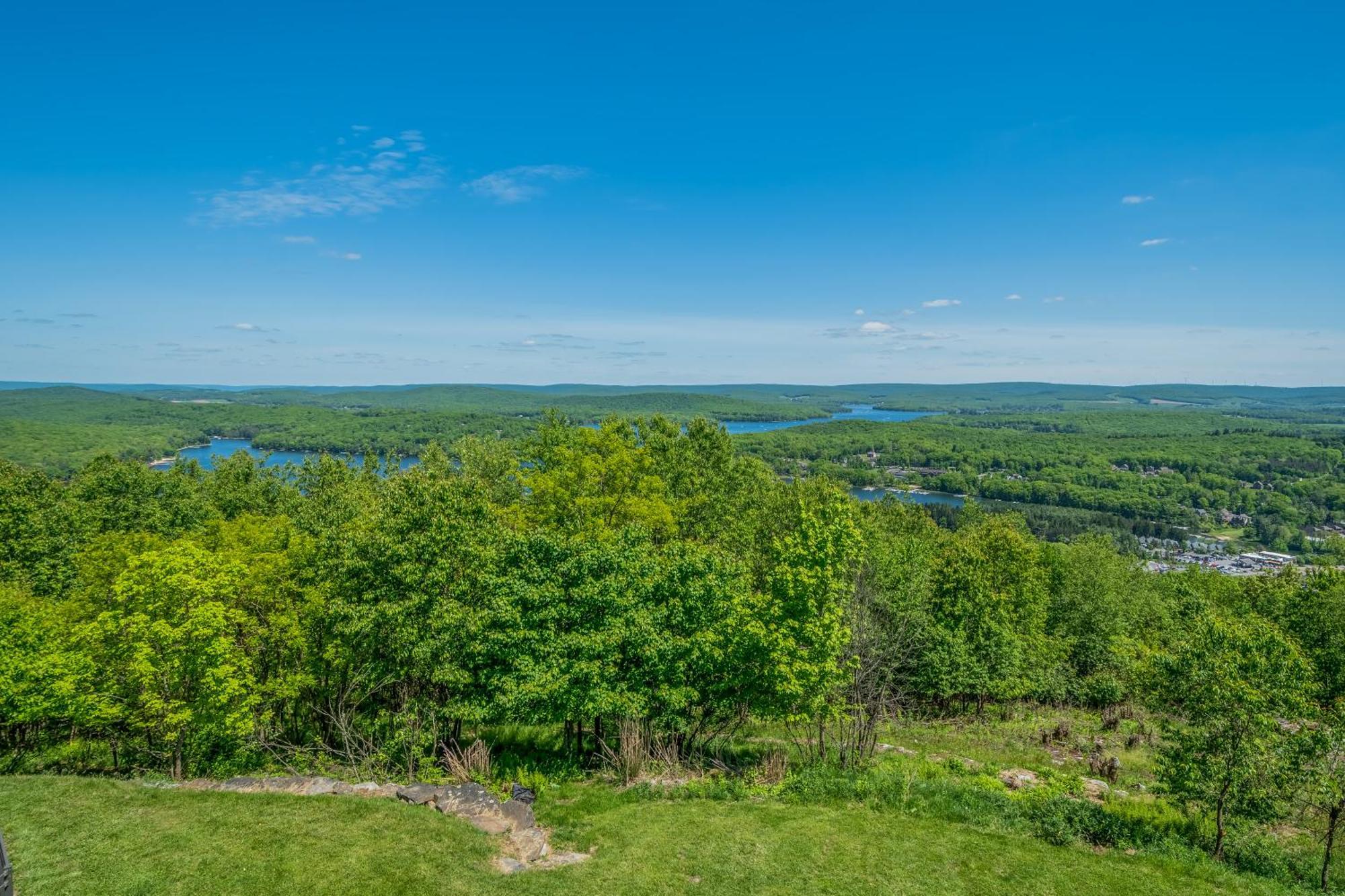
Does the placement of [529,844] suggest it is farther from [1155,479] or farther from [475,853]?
[1155,479]

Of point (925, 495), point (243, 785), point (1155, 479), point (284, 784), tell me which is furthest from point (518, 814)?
point (1155, 479)

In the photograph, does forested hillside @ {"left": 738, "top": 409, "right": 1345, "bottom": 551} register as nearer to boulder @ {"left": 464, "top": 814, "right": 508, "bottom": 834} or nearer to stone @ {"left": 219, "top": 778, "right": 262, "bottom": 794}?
boulder @ {"left": 464, "top": 814, "right": 508, "bottom": 834}

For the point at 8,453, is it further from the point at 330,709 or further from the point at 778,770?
the point at 778,770

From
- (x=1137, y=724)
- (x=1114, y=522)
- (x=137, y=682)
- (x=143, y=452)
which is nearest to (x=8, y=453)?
(x=143, y=452)

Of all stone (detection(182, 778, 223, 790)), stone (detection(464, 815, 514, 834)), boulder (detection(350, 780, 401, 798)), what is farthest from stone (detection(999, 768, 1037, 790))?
stone (detection(182, 778, 223, 790))

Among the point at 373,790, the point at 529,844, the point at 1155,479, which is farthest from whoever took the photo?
the point at 1155,479
